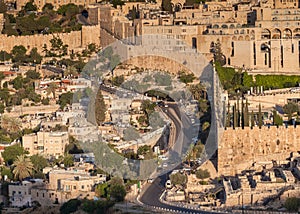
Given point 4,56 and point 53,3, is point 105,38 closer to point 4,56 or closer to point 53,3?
point 4,56

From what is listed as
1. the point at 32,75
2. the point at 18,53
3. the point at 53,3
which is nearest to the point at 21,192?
the point at 32,75

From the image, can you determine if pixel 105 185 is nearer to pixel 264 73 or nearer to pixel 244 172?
pixel 244 172

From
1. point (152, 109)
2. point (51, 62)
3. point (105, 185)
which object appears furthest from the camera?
point (51, 62)

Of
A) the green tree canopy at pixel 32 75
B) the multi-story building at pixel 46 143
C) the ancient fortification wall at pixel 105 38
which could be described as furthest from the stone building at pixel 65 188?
the ancient fortification wall at pixel 105 38

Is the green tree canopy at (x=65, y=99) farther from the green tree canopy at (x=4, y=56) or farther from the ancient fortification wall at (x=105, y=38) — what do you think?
the green tree canopy at (x=4, y=56)

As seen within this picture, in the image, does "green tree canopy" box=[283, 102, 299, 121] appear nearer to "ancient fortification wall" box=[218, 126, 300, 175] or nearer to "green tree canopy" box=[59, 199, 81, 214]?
"ancient fortification wall" box=[218, 126, 300, 175]

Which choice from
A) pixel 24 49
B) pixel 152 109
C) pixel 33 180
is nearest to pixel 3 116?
pixel 152 109
